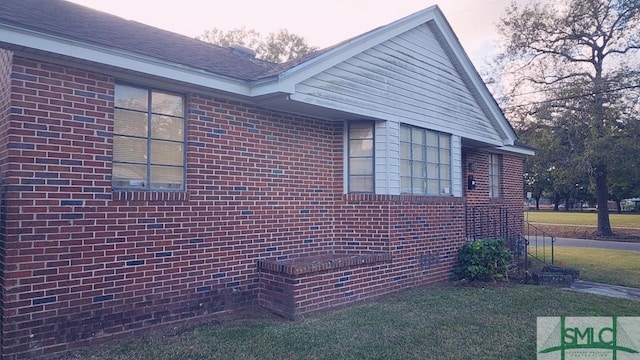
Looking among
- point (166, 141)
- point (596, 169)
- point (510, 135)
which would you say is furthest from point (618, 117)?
point (166, 141)

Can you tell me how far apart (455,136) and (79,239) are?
7.61 metres

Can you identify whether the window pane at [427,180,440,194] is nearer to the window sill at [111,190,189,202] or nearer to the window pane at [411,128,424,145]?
the window pane at [411,128,424,145]

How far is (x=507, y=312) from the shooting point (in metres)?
6.34

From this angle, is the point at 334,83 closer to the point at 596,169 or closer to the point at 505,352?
the point at 505,352

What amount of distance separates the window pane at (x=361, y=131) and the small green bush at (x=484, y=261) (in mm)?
3479

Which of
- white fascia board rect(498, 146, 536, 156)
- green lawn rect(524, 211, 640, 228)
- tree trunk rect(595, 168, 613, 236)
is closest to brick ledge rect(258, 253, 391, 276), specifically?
white fascia board rect(498, 146, 536, 156)

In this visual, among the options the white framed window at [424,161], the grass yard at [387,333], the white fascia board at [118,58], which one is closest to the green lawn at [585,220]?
the white framed window at [424,161]

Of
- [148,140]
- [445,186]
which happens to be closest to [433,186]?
[445,186]

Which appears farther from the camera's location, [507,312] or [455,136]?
[455,136]

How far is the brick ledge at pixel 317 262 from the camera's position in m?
5.92

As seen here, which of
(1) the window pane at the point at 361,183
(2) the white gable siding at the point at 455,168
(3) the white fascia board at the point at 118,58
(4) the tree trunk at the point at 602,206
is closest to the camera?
(3) the white fascia board at the point at 118,58

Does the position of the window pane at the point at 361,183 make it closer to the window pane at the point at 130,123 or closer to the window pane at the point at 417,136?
the window pane at the point at 417,136

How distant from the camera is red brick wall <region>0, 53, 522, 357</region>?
14.5ft

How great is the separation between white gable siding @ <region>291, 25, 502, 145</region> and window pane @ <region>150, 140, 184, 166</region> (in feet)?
5.87
